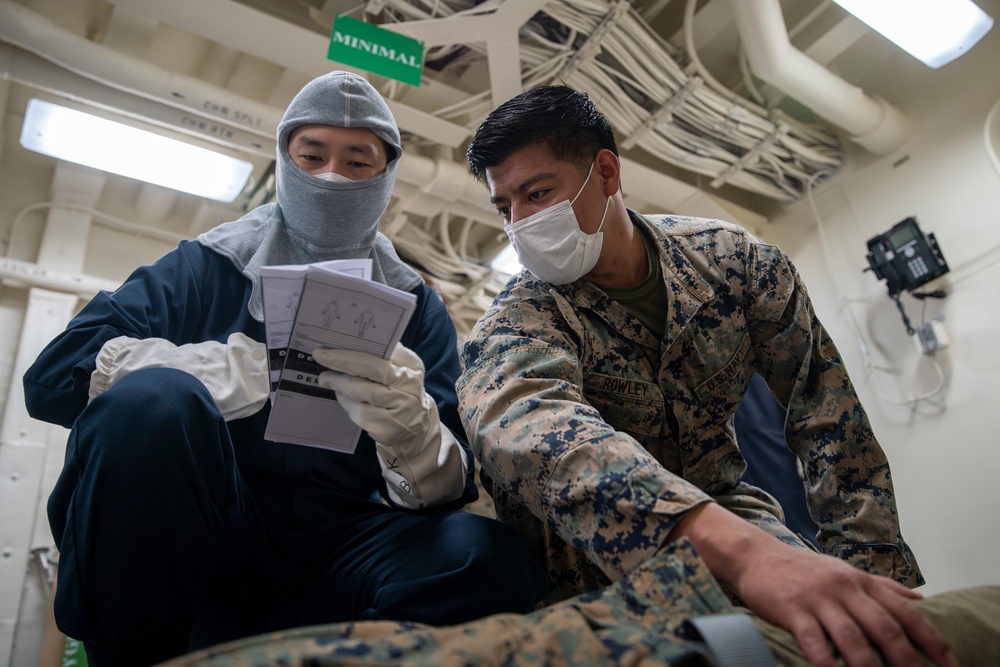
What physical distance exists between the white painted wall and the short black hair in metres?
1.58

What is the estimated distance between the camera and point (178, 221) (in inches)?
122

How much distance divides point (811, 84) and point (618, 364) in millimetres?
1666

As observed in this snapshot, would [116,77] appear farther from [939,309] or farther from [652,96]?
[939,309]

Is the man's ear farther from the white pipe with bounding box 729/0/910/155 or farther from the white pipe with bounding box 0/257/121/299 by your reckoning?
the white pipe with bounding box 0/257/121/299

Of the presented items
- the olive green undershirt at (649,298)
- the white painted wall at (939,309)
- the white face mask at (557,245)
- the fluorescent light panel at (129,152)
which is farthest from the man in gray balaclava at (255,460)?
the white painted wall at (939,309)

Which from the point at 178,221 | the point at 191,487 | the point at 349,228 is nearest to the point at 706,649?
the point at 191,487

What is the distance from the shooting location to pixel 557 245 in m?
1.23

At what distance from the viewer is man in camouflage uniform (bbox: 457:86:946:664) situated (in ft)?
2.80

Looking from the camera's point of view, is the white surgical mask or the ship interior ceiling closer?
the white surgical mask

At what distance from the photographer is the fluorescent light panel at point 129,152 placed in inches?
88.0

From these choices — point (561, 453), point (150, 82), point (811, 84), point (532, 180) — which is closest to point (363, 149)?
point (532, 180)

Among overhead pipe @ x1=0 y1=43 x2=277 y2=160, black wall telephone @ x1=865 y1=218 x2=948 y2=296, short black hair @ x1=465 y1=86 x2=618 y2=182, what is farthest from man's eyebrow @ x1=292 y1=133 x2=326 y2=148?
black wall telephone @ x1=865 y1=218 x2=948 y2=296

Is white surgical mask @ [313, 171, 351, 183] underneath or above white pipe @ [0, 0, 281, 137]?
underneath

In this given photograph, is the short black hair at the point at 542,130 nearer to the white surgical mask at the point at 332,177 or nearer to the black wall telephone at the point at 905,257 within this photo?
the white surgical mask at the point at 332,177
